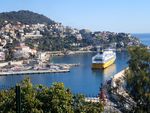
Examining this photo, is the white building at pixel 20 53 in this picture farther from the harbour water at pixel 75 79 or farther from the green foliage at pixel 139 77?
the green foliage at pixel 139 77

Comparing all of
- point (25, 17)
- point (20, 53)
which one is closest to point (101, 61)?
point (20, 53)

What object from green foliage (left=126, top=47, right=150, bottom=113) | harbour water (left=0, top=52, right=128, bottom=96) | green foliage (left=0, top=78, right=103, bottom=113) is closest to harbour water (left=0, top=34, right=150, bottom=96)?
harbour water (left=0, top=52, right=128, bottom=96)

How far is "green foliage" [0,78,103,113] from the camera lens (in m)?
7.46

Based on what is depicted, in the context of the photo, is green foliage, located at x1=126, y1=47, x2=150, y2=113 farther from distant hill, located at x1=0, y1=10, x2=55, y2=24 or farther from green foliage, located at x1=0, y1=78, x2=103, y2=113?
distant hill, located at x1=0, y1=10, x2=55, y2=24

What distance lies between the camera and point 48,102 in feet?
25.1

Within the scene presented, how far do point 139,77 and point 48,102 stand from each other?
1.77 metres

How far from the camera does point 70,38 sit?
258ft

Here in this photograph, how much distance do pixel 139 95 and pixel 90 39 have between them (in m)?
71.9

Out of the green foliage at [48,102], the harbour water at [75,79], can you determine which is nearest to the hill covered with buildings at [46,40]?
the harbour water at [75,79]

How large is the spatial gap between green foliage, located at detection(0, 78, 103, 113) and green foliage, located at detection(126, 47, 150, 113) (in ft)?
2.30

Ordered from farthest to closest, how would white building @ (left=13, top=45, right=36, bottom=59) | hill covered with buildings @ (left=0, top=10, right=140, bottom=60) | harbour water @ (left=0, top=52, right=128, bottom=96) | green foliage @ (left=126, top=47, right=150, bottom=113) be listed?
1. hill covered with buildings @ (left=0, top=10, right=140, bottom=60)
2. white building @ (left=13, top=45, right=36, bottom=59)
3. harbour water @ (left=0, top=52, right=128, bottom=96)
4. green foliage @ (left=126, top=47, right=150, bottom=113)

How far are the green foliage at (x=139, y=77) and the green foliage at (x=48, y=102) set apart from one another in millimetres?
700

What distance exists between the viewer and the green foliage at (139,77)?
8.06 m

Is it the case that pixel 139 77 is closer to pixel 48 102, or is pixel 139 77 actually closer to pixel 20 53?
pixel 48 102
